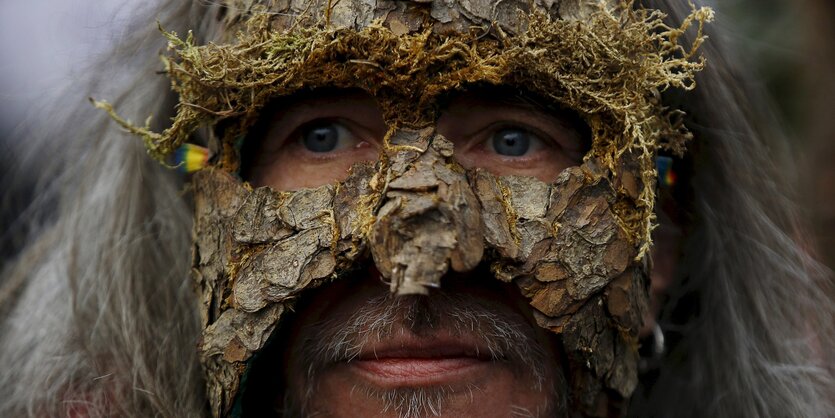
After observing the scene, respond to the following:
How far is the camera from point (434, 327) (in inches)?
61.4

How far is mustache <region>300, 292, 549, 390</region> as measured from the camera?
1.56 metres

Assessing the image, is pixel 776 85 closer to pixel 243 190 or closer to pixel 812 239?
pixel 812 239

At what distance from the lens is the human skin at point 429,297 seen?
5.16 feet

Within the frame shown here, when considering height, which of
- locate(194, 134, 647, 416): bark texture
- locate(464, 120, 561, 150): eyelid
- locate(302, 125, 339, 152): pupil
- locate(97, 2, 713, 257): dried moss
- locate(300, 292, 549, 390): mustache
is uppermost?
locate(97, 2, 713, 257): dried moss

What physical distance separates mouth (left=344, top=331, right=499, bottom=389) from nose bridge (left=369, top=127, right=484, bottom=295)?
0.20 meters

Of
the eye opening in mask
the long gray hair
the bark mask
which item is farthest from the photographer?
the long gray hair

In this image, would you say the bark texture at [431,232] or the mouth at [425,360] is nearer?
the bark texture at [431,232]

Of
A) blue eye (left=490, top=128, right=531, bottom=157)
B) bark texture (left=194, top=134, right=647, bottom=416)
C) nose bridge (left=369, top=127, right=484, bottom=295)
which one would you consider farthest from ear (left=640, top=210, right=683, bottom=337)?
nose bridge (left=369, top=127, right=484, bottom=295)

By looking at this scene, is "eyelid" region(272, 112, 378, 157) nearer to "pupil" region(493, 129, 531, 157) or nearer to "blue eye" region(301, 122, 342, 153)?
"blue eye" region(301, 122, 342, 153)

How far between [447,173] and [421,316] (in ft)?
0.81

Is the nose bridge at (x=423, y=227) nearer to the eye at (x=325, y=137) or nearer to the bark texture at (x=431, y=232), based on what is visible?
the bark texture at (x=431, y=232)

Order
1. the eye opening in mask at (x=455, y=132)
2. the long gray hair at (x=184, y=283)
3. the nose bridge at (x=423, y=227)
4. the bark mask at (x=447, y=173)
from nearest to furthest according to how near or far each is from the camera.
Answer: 1. the nose bridge at (x=423, y=227)
2. the bark mask at (x=447, y=173)
3. the eye opening in mask at (x=455, y=132)
4. the long gray hair at (x=184, y=283)

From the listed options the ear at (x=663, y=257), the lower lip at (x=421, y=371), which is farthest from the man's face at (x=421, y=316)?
the ear at (x=663, y=257)

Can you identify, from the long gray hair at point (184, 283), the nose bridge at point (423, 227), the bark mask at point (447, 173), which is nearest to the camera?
the nose bridge at point (423, 227)
